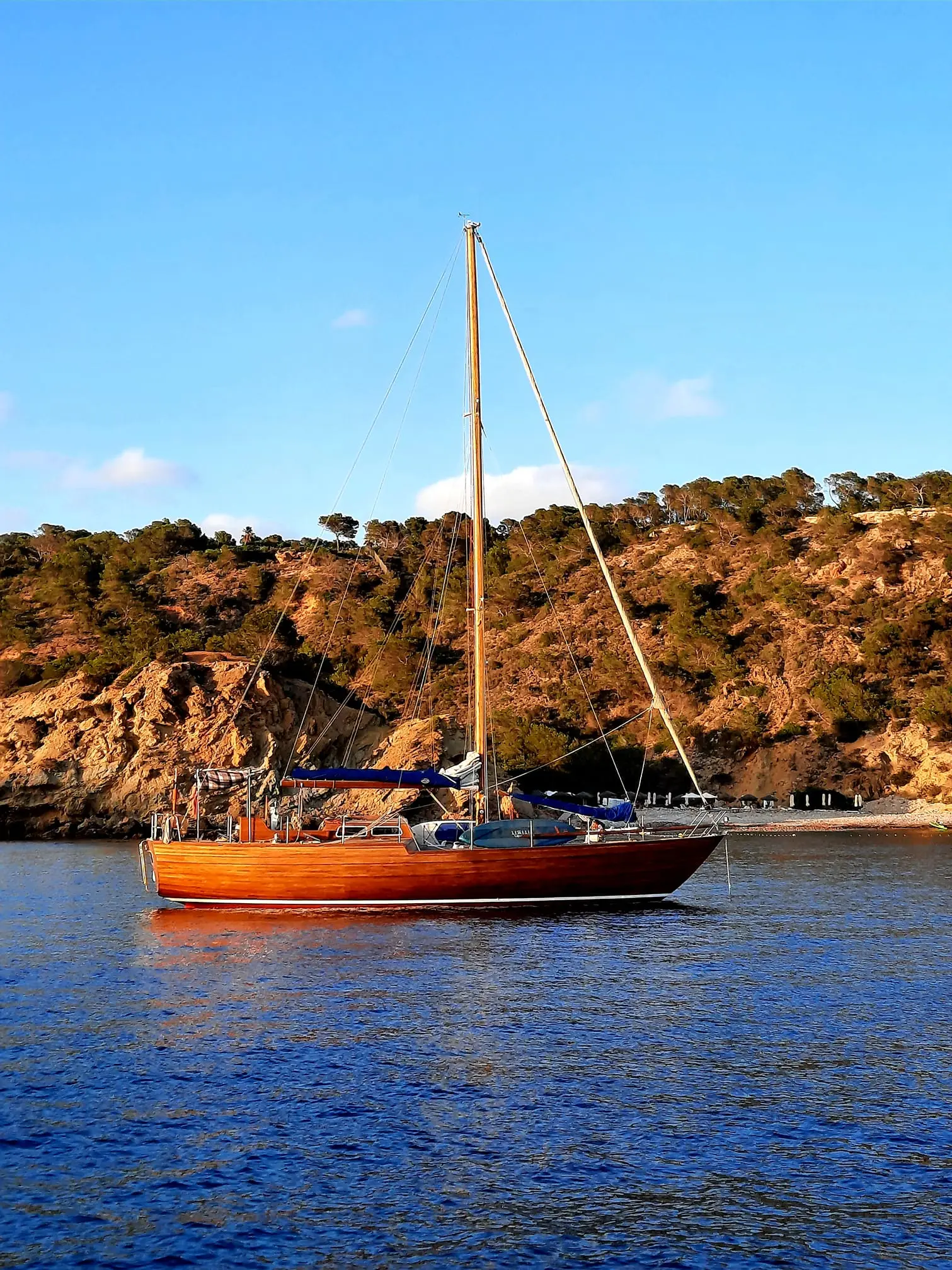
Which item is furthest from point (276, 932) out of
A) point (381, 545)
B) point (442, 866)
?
point (381, 545)

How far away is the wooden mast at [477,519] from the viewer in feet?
105

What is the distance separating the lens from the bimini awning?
33.2 meters

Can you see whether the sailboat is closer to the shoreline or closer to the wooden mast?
the wooden mast

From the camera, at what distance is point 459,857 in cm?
3031

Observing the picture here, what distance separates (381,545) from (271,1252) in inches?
4248

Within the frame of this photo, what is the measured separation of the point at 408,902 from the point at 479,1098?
1605 centimetres

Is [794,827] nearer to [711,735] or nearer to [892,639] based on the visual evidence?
[711,735]

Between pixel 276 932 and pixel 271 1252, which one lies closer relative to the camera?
pixel 271 1252

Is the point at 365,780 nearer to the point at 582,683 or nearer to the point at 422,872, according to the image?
the point at 422,872

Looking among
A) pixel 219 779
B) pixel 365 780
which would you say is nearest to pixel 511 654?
pixel 219 779

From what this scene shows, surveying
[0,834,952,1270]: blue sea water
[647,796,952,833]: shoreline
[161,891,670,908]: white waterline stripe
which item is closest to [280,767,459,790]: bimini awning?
[161,891,670,908]: white waterline stripe

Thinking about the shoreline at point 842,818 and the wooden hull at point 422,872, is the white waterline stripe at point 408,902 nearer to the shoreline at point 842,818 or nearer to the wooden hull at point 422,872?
the wooden hull at point 422,872

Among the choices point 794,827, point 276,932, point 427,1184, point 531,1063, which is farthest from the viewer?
point 794,827

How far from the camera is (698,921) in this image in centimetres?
3034
